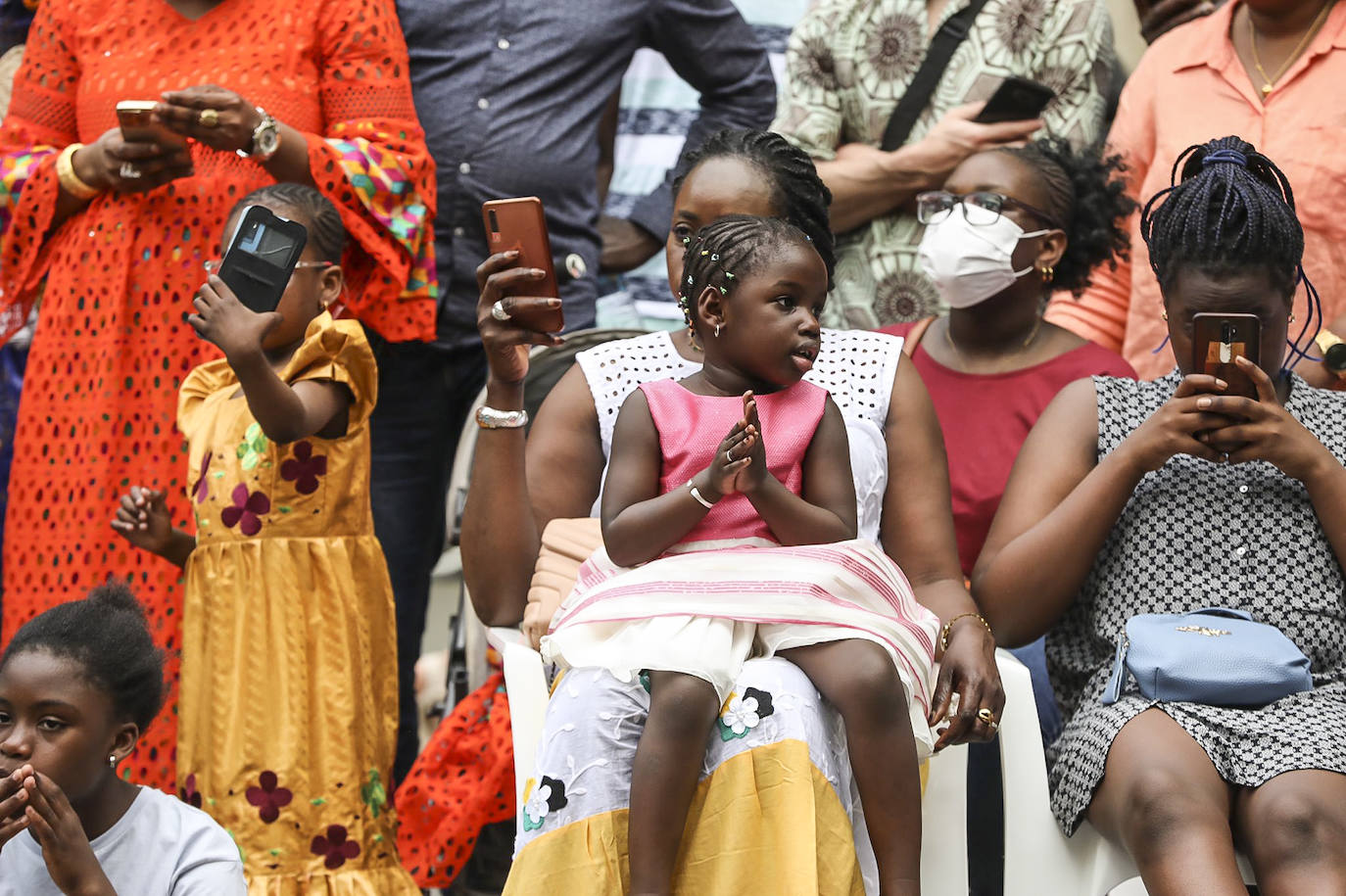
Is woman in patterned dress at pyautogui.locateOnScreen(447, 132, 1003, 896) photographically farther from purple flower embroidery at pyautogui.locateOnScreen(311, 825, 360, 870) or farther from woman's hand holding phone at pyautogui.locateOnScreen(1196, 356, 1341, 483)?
woman's hand holding phone at pyautogui.locateOnScreen(1196, 356, 1341, 483)

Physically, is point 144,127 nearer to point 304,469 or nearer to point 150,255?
point 150,255

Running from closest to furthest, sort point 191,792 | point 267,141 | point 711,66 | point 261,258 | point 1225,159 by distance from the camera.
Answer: point 1225,159, point 261,258, point 191,792, point 267,141, point 711,66

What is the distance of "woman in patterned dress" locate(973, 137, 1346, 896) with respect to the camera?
2.59 meters

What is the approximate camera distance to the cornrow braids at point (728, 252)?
8.59 ft

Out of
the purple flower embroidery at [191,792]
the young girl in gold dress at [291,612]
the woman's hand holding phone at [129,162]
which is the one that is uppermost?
the woman's hand holding phone at [129,162]

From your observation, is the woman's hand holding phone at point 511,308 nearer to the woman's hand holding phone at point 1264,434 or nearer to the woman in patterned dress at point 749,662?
the woman in patterned dress at point 749,662

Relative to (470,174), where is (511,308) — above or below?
above

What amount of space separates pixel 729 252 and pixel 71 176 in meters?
1.88

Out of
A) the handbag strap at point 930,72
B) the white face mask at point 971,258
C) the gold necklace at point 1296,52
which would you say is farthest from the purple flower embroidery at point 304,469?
the gold necklace at point 1296,52

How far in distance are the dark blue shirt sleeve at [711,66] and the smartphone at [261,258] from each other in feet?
4.68

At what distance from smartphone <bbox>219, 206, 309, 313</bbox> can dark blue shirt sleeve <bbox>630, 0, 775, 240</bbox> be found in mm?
1427

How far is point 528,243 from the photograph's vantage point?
2809 mm

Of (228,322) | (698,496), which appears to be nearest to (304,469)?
(228,322)

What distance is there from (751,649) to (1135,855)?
2.26 ft
